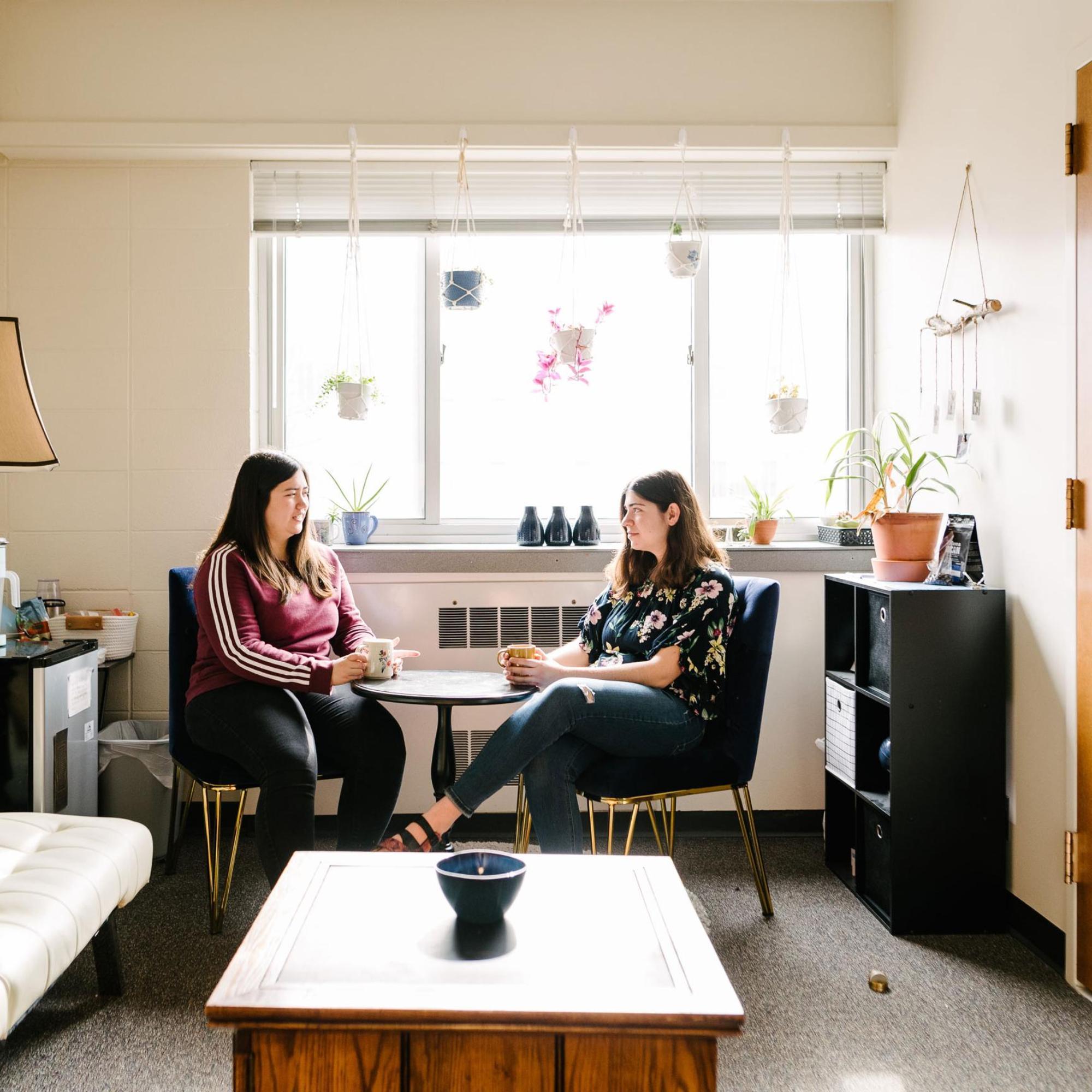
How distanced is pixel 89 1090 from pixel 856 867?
196 centimetres

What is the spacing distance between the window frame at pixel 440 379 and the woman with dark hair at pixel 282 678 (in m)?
0.75

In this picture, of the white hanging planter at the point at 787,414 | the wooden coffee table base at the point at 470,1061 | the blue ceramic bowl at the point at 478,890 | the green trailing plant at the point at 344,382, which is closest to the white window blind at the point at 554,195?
the green trailing plant at the point at 344,382

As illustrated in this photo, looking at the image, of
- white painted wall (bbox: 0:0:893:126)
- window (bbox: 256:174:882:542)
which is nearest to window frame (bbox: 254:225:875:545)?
window (bbox: 256:174:882:542)

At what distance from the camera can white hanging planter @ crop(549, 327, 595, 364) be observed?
3.03 meters

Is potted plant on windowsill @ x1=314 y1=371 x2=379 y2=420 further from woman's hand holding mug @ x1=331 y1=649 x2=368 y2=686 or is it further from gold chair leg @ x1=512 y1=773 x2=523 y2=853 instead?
gold chair leg @ x1=512 y1=773 x2=523 y2=853

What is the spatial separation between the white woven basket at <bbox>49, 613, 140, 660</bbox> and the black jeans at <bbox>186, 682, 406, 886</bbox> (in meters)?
0.78

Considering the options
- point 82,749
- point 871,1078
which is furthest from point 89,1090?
point 871,1078

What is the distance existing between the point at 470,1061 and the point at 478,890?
9.0 inches

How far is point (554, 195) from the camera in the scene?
3.37 meters

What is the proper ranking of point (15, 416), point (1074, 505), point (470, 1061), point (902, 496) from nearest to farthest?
point (470, 1061)
point (1074, 505)
point (15, 416)
point (902, 496)

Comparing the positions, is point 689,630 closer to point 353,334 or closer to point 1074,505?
point 1074,505

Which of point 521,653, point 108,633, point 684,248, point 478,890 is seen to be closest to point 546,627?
point 521,653

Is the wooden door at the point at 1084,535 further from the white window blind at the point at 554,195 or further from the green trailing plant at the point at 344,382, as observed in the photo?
the green trailing plant at the point at 344,382

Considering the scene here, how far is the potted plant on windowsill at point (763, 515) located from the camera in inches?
130
